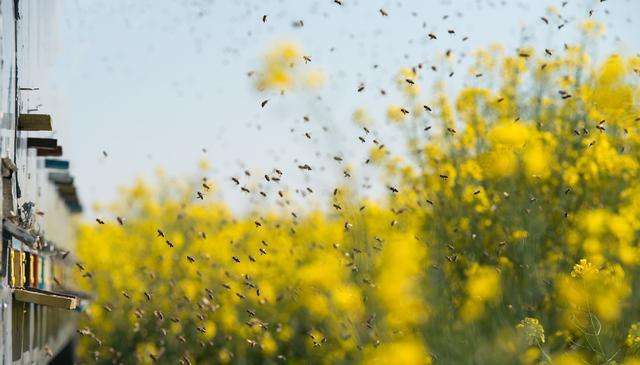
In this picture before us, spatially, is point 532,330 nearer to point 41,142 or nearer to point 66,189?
point 41,142

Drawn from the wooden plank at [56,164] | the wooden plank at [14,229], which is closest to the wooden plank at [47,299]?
the wooden plank at [14,229]

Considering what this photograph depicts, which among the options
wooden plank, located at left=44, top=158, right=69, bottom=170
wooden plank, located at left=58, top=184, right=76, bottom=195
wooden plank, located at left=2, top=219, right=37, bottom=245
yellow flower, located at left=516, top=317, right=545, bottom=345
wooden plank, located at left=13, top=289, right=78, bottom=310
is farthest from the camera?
wooden plank, located at left=58, top=184, right=76, bottom=195

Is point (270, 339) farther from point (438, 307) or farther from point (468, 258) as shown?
point (438, 307)

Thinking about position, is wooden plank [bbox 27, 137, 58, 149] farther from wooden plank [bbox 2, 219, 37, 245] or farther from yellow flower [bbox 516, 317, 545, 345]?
yellow flower [bbox 516, 317, 545, 345]

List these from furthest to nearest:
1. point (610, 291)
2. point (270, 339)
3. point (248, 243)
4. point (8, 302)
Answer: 1. point (248, 243)
2. point (270, 339)
3. point (8, 302)
4. point (610, 291)

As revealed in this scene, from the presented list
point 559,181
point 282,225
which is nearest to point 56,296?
point 559,181

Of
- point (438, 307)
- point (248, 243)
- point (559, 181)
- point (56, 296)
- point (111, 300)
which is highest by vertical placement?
point (559, 181)

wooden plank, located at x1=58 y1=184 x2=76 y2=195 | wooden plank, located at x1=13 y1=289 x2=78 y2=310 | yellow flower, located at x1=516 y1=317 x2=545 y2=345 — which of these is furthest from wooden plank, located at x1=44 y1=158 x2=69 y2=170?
yellow flower, located at x1=516 y1=317 x2=545 y2=345
